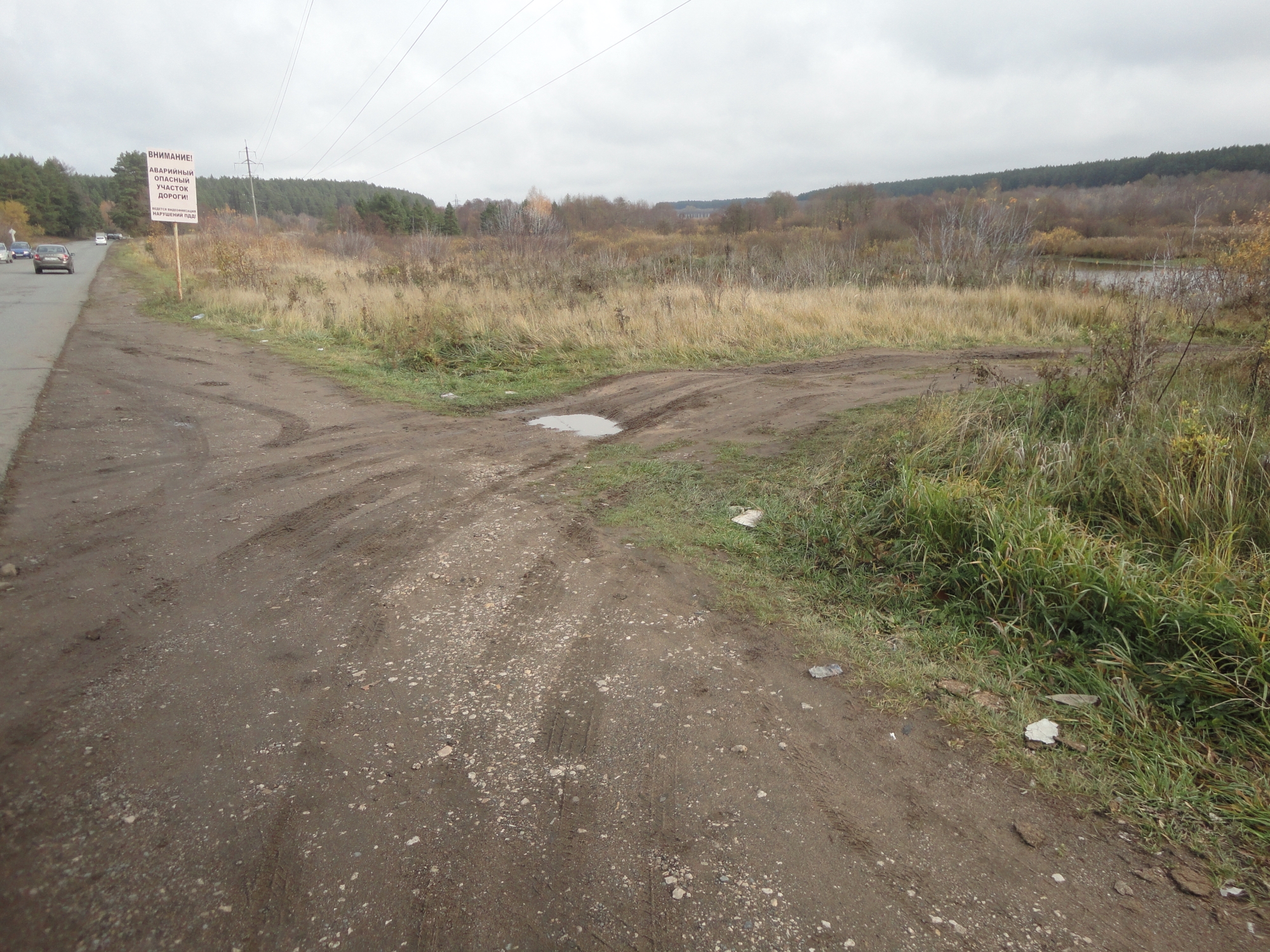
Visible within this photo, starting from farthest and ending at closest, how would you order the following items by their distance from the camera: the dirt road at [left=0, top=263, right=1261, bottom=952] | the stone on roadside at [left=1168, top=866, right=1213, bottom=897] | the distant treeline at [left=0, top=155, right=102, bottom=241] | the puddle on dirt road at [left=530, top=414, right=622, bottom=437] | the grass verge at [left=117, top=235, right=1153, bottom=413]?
the distant treeline at [left=0, top=155, right=102, bottom=241] < the grass verge at [left=117, top=235, right=1153, bottom=413] < the puddle on dirt road at [left=530, top=414, right=622, bottom=437] < the stone on roadside at [left=1168, top=866, right=1213, bottom=897] < the dirt road at [left=0, top=263, right=1261, bottom=952]

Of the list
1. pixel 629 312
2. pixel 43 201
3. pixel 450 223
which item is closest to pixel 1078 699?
pixel 629 312

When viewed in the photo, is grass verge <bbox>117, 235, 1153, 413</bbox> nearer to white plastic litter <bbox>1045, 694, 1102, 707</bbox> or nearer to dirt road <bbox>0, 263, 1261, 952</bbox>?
dirt road <bbox>0, 263, 1261, 952</bbox>

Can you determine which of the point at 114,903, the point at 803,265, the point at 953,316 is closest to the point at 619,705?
the point at 114,903

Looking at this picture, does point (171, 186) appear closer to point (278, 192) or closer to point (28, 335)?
point (28, 335)

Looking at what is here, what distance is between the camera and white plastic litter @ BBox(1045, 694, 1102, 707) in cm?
325

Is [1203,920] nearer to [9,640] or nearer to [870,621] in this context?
[870,621]

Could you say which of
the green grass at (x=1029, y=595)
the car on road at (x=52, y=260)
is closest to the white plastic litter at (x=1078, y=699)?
the green grass at (x=1029, y=595)

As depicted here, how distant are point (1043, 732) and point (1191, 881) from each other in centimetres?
77

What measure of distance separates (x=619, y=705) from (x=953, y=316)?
14.6 m

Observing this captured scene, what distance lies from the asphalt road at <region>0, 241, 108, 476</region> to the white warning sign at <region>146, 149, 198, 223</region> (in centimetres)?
330

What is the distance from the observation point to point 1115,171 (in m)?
87.2

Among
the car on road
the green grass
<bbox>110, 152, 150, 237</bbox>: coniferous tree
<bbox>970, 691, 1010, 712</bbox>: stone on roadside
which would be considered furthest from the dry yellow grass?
<bbox>110, 152, 150, 237</bbox>: coniferous tree

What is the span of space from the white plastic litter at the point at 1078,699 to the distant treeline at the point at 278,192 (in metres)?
109

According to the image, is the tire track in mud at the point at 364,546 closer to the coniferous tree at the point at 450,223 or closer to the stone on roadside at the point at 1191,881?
the stone on roadside at the point at 1191,881
